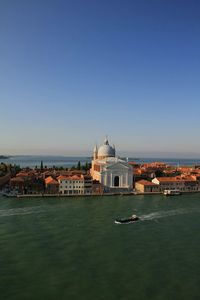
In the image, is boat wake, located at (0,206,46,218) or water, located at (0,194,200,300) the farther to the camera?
boat wake, located at (0,206,46,218)

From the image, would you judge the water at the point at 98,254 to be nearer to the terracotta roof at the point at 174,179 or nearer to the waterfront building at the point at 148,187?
the waterfront building at the point at 148,187

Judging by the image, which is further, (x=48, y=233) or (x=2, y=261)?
(x=48, y=233)

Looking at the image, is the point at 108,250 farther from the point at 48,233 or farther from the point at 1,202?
the point at 1,202

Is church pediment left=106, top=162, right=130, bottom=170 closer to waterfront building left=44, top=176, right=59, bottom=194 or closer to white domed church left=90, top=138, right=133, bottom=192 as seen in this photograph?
white domed church left=90, top=138, right=133, bottom=192

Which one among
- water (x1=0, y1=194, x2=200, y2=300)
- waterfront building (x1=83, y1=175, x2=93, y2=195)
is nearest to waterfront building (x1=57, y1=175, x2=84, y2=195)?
waterfront building (x1=83, y1=175, x2=93, y2=195)

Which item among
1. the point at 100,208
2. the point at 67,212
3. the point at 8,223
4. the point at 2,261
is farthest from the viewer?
the point at 100,208

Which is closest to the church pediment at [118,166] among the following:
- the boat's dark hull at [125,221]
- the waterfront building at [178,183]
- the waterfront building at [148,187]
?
the waterfront building at [148,187]

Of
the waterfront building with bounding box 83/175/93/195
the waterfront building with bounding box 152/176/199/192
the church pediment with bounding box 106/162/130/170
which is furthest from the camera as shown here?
the church pediment with bounding box 106/162/130/170

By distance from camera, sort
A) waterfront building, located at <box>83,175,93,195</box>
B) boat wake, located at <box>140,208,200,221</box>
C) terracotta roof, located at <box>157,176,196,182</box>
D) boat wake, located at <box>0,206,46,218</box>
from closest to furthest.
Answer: boat wake, located at <box>140,208,200,221</box> < boat wake, located at <box>0,206,46,218</box> < waterfront building, located at <box>83,175,93,195</box> < terracotta roof, located at <box>157,176,196,182</box>

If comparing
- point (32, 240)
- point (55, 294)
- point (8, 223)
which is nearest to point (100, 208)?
point (8, 223)
